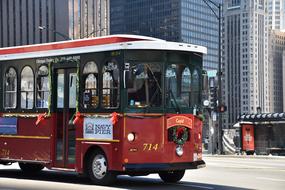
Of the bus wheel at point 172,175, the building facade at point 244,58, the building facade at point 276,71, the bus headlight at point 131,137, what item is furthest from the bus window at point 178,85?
the building facade at point 276,71

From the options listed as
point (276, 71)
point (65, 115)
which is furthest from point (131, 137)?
point (276, 71)

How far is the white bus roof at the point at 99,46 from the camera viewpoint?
517 inches

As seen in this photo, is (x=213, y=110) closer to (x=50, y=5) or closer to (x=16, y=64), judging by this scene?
(x=16, y=64)

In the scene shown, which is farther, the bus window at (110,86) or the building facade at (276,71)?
the building facade at (276,71)

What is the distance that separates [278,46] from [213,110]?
7746 cm

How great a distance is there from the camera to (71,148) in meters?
14.0

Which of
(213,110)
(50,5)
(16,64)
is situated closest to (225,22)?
(50,5)

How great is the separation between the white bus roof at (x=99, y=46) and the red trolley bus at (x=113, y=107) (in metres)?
0.02

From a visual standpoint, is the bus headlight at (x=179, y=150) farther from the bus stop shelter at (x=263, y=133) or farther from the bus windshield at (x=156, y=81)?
the bus stop shelter at (x=263, y=133)

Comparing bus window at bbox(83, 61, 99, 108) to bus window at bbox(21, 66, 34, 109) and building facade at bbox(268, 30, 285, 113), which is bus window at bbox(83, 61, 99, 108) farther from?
building facade at bbox(268, 30, 285, 113)

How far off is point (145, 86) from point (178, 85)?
0.84 meters

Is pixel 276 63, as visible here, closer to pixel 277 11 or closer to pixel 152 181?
pixel 277 11

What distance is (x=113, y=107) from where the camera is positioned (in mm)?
13148

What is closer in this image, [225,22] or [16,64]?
[16,64]
